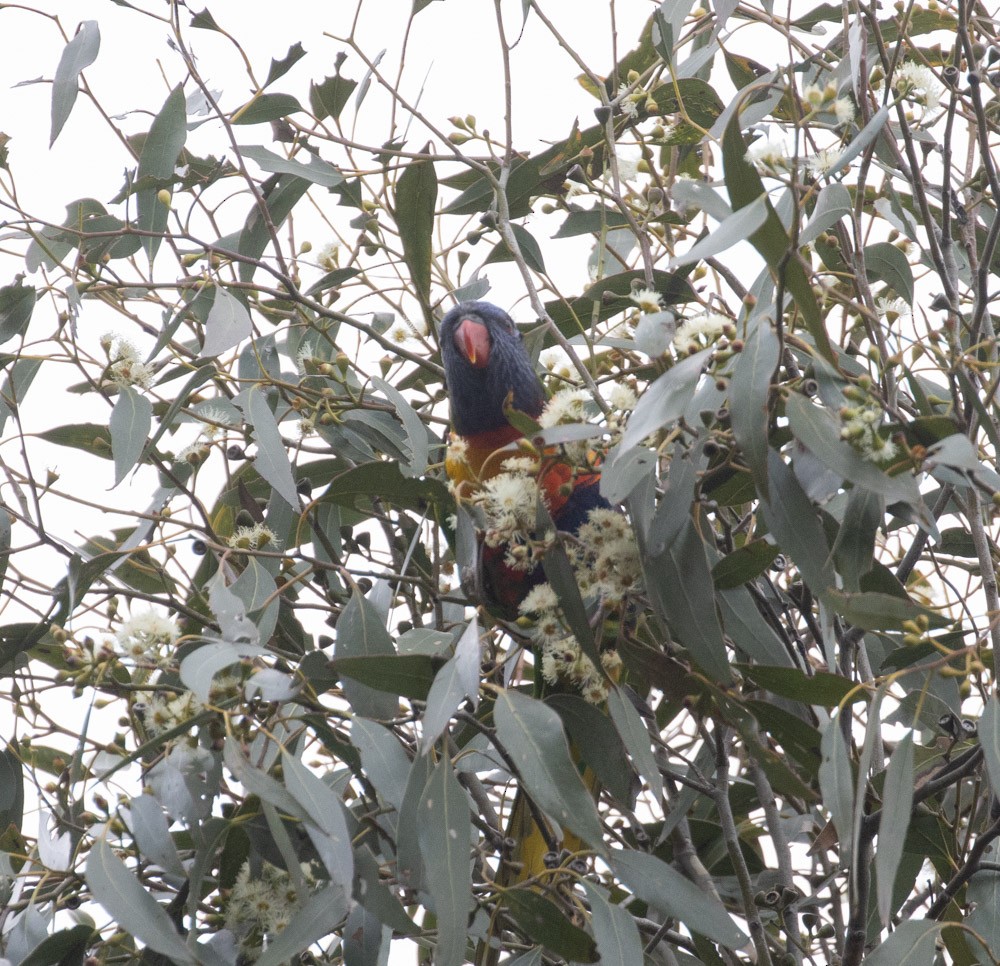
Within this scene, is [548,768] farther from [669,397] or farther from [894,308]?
[894,308]

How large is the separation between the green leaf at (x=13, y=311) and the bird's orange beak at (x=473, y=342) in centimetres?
76

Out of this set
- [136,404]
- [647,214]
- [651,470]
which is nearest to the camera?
[651,470]

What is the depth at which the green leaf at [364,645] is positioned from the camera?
1.15 m

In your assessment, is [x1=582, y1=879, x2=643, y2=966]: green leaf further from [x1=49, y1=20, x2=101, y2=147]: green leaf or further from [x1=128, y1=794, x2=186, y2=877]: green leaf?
[x1=49, y1=20, x2=101, y2=147]: green leaf

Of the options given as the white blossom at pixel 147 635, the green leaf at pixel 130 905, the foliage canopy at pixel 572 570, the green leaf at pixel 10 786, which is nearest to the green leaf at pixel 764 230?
the foliage canopy at pixel 572 570

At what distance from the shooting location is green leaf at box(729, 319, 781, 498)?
0.89 meters

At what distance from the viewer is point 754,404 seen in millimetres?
891

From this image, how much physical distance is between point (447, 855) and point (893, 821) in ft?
1.27

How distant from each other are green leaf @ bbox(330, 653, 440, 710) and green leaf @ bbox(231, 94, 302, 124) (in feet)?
2.81

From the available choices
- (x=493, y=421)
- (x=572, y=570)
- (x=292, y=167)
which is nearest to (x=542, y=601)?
(x=572, y=570)

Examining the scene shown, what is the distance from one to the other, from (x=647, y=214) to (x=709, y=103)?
0.92 feet

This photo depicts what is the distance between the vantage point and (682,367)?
93 centimetres

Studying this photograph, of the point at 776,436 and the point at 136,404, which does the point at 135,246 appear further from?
the point at 776,436

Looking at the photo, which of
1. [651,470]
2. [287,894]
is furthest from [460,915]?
[651,470]
